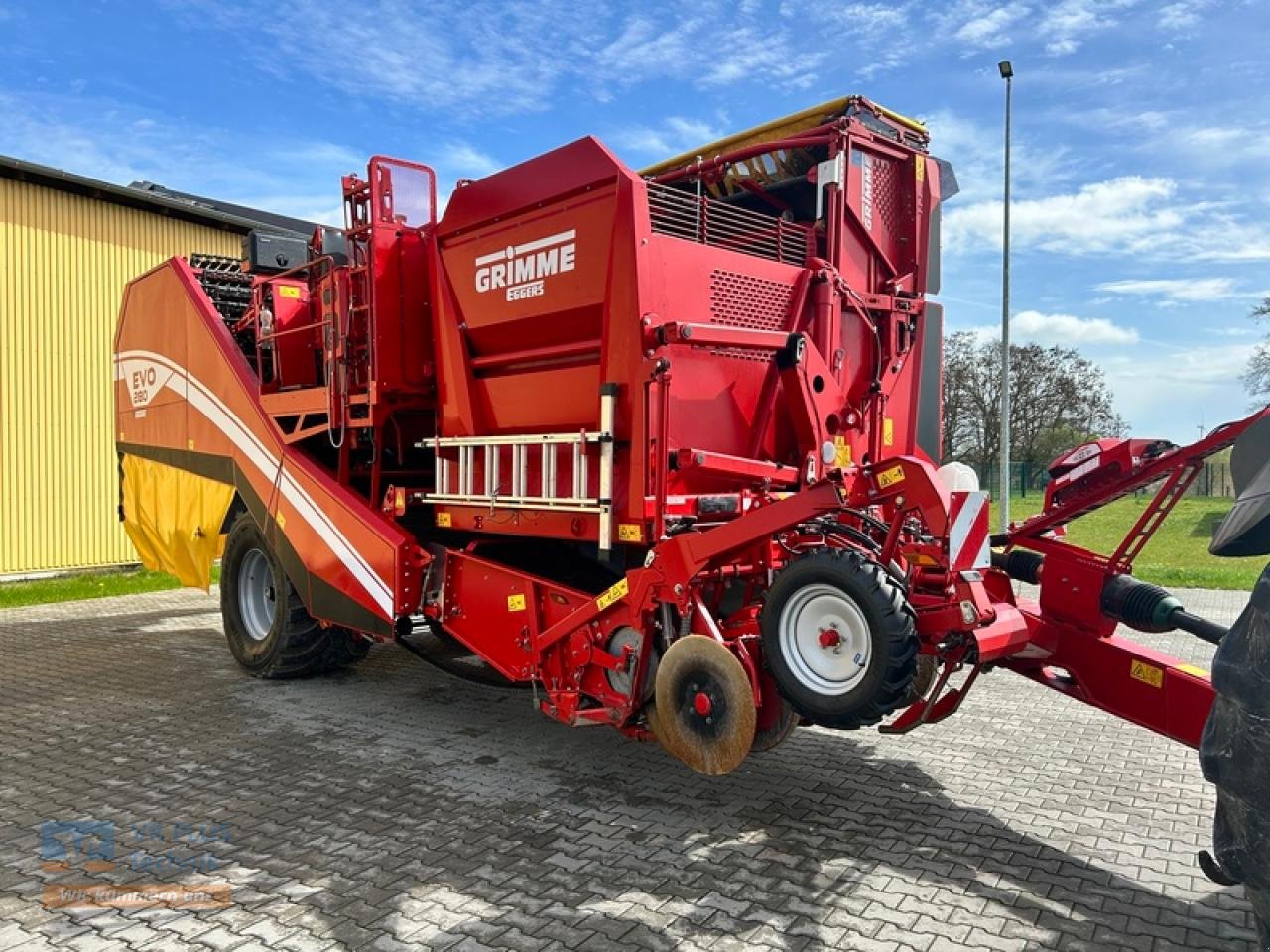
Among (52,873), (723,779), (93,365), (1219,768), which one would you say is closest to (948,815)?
(723,779)

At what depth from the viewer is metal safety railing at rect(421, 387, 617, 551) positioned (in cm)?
411

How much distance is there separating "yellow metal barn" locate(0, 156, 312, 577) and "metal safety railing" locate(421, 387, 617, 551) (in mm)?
8757

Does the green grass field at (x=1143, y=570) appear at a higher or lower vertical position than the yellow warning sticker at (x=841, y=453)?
lower

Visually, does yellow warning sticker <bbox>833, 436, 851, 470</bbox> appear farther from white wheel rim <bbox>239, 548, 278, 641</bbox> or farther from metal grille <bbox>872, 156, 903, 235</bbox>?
white wheel rim <bbox>239, 548, 278, 641</bbox>

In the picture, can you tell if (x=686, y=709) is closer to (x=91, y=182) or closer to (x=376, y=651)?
(x=376, y=651)

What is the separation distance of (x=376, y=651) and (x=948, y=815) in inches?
193

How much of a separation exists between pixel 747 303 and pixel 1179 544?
16.7 m

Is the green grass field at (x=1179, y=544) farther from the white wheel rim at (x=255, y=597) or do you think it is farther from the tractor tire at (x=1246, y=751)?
the white wheel rim at (x=255, y=597)

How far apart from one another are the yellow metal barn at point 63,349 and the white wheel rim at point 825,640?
11.3m

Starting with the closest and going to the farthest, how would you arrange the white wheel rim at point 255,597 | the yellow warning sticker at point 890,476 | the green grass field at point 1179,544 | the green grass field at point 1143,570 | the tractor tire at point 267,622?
the yellow warning sticker at point 890,476, the tractor tire at point 267,622, the white wheel rim at point 255,597, the green grass field at point 1143,570, the green grass field at point 1179,544

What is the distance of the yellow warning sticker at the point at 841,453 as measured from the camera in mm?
4603

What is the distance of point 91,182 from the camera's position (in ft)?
38.5

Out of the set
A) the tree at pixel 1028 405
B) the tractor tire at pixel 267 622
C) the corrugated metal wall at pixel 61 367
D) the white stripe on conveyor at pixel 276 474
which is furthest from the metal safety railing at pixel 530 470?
the tree at pixel 1028 405

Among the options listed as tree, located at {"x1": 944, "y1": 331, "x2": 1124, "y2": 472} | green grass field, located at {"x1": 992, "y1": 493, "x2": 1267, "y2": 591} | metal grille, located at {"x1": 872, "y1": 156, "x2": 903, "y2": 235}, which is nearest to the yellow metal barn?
metal grille, located at {"x1": 872, "y1": 156, "x2": 903, "y2": 235}
